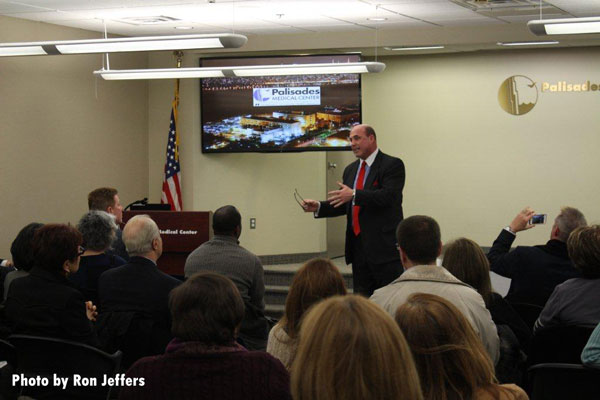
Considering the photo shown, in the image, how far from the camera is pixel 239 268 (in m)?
4.54

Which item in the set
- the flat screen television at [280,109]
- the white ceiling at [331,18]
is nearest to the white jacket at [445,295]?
the white ceiling at [331,18]

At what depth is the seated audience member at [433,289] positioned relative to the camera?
3.07m

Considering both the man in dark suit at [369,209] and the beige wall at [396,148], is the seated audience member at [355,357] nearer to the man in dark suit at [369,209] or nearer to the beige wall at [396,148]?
the man in dark suit at [369,209]

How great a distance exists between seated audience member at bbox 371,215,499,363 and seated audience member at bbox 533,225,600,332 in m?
0.58

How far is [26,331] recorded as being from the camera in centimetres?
353

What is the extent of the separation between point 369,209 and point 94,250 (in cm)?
198

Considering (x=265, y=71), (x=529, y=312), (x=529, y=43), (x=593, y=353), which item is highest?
(x=529, y=43)

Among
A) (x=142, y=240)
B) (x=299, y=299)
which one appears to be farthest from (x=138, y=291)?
(x=299, y=299)

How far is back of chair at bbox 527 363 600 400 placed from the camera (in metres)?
2.97

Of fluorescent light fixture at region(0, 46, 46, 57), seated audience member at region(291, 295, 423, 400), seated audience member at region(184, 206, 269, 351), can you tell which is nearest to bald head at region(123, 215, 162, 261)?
seated audience member at region(184, 206, 269, 351)

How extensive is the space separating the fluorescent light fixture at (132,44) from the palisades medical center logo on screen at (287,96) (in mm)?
2336

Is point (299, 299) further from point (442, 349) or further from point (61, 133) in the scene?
point (61, 133)

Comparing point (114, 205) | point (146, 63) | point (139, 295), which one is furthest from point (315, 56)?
point (139, 295)

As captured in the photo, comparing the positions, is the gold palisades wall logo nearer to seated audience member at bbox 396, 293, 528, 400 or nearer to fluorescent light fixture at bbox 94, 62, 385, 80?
fluorescent light fixture at bbox 94, 62, 385, 80
